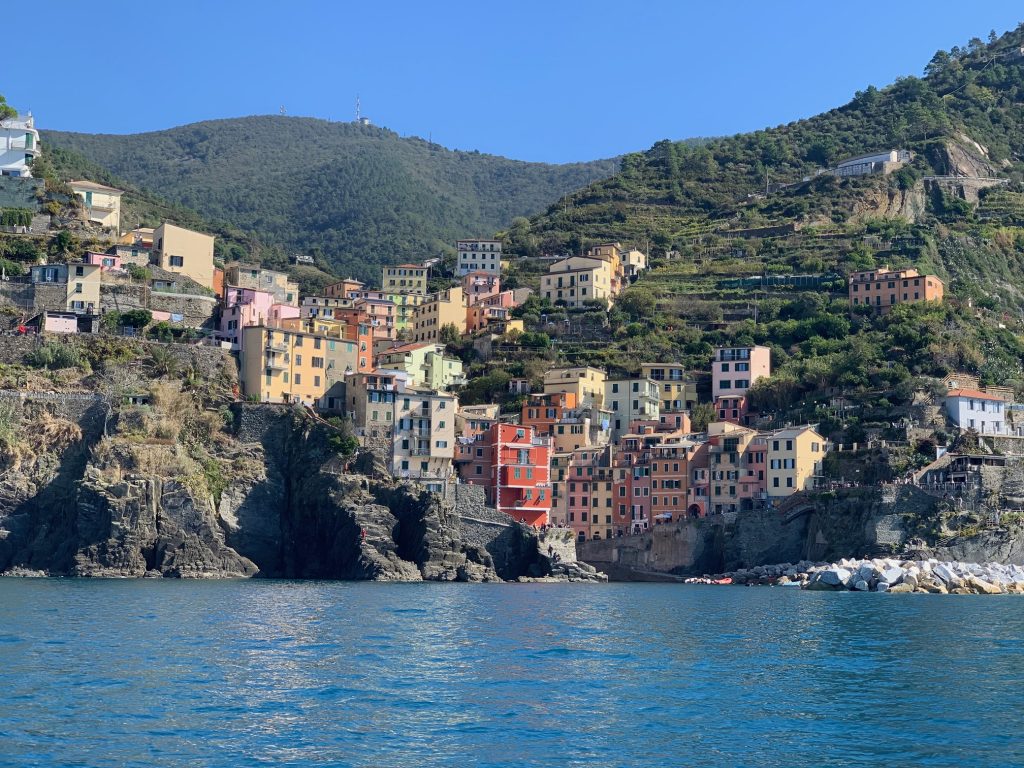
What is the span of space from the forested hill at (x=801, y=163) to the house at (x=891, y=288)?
2308cm

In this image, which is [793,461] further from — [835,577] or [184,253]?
[184,253]

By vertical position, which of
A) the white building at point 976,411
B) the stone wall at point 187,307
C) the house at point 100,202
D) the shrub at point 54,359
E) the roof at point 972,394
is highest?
the house at point 100,202

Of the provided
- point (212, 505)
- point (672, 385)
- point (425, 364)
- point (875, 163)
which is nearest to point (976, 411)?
point (672, 385)

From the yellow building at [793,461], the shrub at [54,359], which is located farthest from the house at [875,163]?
the shrub at [54,359]

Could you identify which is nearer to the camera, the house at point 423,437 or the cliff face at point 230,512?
the cliff face at point 230,512

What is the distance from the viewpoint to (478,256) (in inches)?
5103

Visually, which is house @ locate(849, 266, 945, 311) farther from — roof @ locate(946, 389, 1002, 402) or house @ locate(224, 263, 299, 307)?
house @ locate(224, 263, 299, 307)

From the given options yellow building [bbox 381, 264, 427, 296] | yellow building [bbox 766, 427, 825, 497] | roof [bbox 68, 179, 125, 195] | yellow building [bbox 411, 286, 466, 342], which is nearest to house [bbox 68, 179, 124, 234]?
roof [bbox 68, 179, 125, 195]

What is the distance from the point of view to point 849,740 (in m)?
28.0

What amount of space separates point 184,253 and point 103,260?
6.81 m

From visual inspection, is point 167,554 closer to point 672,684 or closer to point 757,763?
point 672,684

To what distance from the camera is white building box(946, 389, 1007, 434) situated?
86000 millimetres

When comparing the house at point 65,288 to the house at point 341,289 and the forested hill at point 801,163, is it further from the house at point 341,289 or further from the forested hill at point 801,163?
the forested hill at point 801,163

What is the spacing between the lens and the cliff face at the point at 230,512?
71312 millimetres
